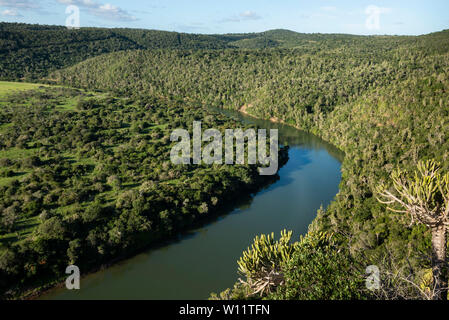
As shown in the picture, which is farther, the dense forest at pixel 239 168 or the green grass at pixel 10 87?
the green grass at pixel 10 87

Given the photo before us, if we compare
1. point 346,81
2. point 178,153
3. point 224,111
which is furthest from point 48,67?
point 346,81

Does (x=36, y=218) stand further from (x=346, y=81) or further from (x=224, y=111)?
(x=346, y=81)

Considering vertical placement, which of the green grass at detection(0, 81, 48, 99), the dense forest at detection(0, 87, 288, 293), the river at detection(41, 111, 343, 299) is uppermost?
the green grass at detection(0, 81, 48, 99)

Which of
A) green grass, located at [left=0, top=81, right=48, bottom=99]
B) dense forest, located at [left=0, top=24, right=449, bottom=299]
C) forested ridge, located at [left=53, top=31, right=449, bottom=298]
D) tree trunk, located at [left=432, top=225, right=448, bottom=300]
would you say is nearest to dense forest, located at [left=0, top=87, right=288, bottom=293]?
dense forest, located at [left=0, top=24, right=449, bottom=299]

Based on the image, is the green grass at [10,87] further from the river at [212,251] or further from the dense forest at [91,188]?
the river at [212,251]

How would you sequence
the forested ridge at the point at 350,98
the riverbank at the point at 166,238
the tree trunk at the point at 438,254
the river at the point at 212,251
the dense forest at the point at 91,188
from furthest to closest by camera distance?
the forested ridge at the point at 350,98, the dense forest at the point at 91,188, the river at the point at 212,251, the riverbank at the point at 166,238, the tree trunk at the point at 438,254

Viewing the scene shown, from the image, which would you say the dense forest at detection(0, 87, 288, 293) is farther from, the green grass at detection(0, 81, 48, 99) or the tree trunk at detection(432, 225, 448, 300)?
the tree trunk at detection(432, 225, 448, 300)

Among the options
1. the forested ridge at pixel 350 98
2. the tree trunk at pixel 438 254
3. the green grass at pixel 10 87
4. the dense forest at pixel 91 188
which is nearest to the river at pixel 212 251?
the dense forest at pixel 91 188
